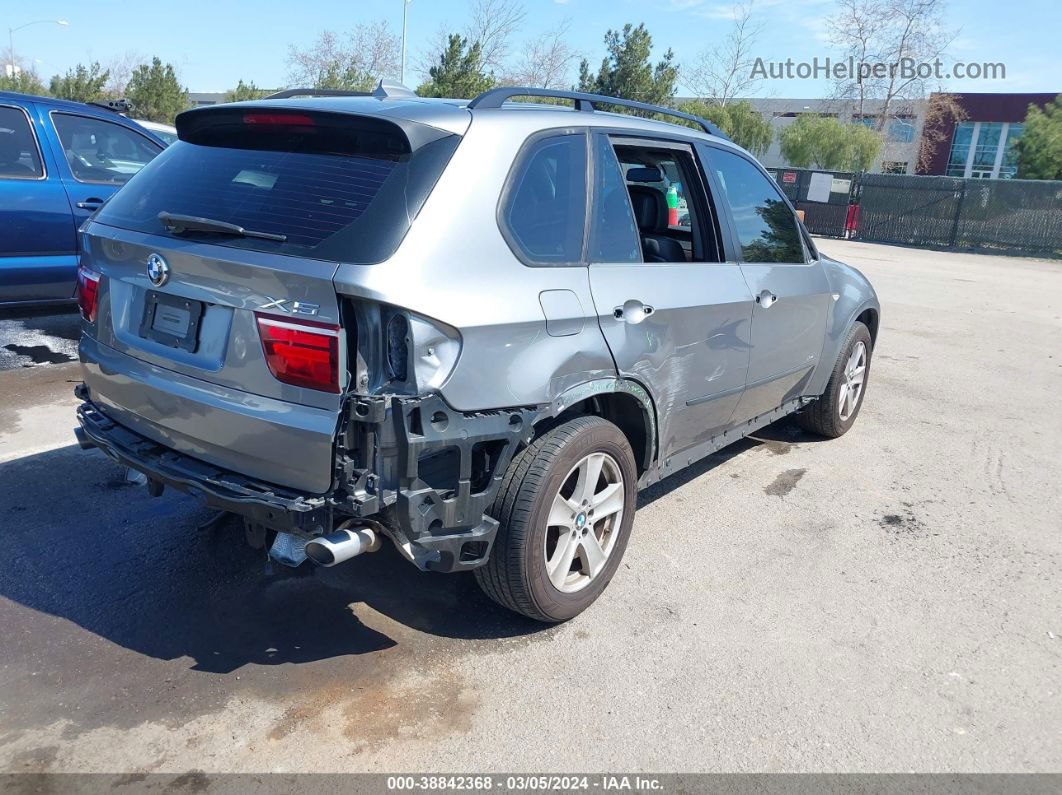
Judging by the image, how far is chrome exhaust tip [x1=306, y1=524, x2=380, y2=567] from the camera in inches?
100

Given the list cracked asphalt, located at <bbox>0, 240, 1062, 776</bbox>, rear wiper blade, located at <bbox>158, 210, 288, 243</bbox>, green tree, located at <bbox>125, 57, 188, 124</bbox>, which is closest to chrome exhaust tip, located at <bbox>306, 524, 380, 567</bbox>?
cracked asphalt, located at <bbox>0, 240, 1062, 776</bbox>

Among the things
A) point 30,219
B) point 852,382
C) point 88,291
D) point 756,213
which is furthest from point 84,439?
point 852,382

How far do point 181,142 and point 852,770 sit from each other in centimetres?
338

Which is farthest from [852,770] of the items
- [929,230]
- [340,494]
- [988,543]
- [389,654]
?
[929,230]

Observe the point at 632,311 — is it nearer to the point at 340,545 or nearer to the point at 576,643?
the point at 576,643

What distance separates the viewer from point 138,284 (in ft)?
9.84

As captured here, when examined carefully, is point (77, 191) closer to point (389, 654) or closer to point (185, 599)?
point (185, 599)

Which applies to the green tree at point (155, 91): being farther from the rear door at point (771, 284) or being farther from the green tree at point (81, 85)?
the rear door at point (771, 284)

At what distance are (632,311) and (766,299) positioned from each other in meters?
1.28

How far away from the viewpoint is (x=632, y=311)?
10.8ft

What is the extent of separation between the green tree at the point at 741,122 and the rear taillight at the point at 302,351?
42.4 meters

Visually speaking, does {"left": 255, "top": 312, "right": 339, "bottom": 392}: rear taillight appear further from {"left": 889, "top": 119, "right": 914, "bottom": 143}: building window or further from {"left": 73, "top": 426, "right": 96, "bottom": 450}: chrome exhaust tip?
{"left": 889, "top": 119, "right": 914, "bottom": 143}: building window

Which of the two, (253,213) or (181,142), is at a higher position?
(181,142)

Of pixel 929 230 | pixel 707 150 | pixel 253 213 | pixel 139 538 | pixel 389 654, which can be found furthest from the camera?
pixel 929 230
